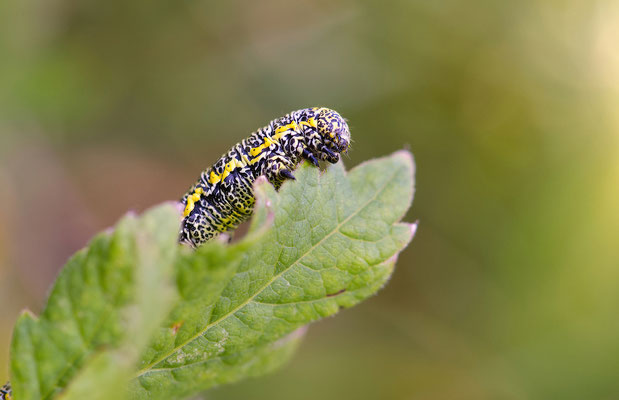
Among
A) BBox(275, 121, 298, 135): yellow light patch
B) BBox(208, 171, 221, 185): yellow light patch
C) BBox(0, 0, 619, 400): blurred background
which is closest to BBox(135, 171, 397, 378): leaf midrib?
BBox(275, 121, 298, 135): yellow light patch

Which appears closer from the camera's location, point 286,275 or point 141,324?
point 141,324

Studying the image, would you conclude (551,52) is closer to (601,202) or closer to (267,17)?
(601,202)

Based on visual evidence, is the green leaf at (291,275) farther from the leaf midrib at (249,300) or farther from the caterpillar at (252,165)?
the caterpillar at (252,165)

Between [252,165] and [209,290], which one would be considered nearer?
[209,290]

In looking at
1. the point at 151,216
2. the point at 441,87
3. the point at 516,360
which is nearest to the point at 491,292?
the point at 516,360

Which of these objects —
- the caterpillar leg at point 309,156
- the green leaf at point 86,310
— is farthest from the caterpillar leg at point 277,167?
the green leaf at point 86,310

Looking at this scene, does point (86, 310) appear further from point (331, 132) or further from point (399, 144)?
point (399, 144)

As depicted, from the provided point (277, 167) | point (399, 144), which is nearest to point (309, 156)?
point (277, 167)
